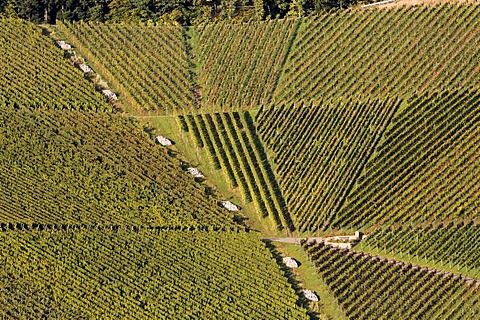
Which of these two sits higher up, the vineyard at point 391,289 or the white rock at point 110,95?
the white rock at point 110,95

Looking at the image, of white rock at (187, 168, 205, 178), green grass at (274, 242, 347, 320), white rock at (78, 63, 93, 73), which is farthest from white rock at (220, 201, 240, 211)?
white rock at (78, 63, 93, 73)

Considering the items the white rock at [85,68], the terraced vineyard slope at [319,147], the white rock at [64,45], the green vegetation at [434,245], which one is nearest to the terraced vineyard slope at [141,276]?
the terraced vineyard slope at [319,147]

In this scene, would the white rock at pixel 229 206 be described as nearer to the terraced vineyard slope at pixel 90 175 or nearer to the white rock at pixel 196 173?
the terraced vineyard slope at pixel 90 175

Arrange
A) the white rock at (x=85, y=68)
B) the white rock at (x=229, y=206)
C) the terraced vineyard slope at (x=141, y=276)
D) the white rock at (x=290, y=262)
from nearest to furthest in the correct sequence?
the terraced vineyard slope at (x=141, y=276)
the white rock at (x=290, y=262)
the white rock at (x=229, y=206)
the white rock at (x=85, y=68)

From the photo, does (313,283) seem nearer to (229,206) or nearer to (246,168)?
(229,206)

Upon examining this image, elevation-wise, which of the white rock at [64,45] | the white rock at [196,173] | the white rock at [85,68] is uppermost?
the white rock at [64,45]

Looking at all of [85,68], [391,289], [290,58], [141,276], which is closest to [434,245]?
[391,289]

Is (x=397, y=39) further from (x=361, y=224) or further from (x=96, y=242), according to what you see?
(x=96, y=242)
